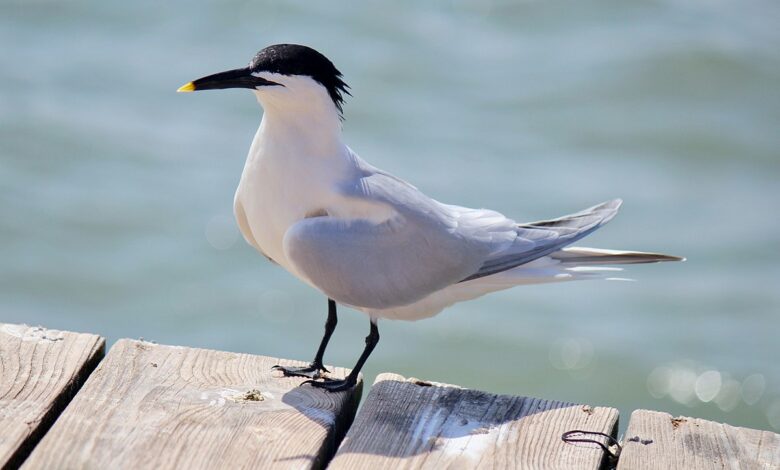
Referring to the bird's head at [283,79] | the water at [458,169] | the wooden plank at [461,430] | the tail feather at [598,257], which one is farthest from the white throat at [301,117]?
the water at [458,169]

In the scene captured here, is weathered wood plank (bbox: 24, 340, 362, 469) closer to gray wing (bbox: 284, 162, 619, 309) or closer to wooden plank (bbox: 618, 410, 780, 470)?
gray wing (bbox: 284, 162, 619, 309)

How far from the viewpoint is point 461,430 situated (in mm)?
3184

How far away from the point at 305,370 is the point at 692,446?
1.14 metres

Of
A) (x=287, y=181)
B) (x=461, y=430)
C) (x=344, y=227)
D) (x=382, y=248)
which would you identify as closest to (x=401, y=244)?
(x=382, y=248)

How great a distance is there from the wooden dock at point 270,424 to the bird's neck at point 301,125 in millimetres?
675

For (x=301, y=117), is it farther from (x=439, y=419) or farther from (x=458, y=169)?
(x=458, y=169)

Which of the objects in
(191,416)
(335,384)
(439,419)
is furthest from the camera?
(335,384)

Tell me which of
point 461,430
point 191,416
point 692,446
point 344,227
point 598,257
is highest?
point 598,257

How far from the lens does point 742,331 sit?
781cm

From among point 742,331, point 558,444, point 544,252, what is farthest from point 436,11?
point 558,444

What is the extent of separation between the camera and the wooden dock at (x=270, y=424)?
117 inches

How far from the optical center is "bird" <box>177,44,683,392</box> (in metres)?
3.59

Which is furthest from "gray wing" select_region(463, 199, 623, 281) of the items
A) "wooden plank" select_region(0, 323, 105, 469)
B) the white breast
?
"wooden plank" select_region(0, 323, 105, 469)

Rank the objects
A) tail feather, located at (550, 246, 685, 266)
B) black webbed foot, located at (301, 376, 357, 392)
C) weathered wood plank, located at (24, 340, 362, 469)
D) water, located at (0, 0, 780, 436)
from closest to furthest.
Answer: weathered wood plank, located at (24, 340, 362, 469)
black webbed foot, located at (301, 376, 357, 392)
tail feather, located at (550, 246, 685, 266)
water, located at (0, 0, 780, 436)
